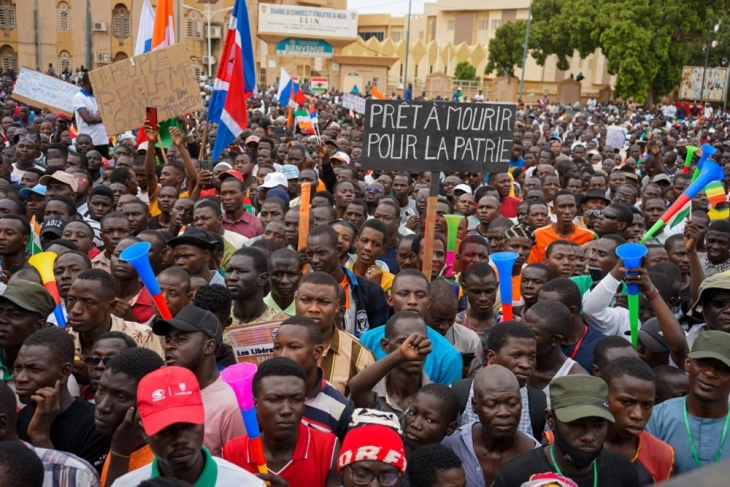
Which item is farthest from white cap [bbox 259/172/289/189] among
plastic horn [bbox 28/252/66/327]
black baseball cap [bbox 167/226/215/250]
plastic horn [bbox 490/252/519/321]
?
plastic horn [bbox 490/252/519/321]

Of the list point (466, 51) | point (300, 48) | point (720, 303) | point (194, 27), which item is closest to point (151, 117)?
point (720, 303)

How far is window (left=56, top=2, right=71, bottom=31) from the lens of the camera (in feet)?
181

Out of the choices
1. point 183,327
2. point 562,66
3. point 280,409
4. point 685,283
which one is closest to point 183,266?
point 183,327

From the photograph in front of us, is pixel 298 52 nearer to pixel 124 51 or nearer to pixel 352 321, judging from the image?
pixel 124 51

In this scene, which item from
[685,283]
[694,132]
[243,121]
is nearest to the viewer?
[685,283]

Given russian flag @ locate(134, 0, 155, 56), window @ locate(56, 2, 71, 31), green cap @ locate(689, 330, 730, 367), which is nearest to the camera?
green cap @ locate(689, 330, 730, 367)

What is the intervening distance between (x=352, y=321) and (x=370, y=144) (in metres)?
1.27

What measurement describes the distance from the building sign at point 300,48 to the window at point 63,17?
14785mm

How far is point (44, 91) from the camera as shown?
13344mm

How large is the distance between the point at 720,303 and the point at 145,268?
3.27 metres

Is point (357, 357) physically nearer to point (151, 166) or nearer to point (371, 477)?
point (371, 477)

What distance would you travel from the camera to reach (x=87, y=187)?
9.26m

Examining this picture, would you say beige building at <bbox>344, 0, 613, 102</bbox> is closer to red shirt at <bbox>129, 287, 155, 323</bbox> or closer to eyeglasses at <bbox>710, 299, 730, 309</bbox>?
red shirt at <bbox>129, 287, 155, 323</bbox>

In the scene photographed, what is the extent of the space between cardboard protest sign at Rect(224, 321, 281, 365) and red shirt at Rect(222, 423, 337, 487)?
34.2 inches
